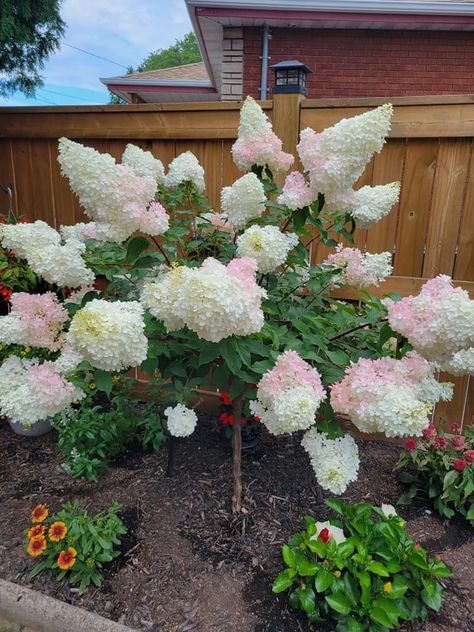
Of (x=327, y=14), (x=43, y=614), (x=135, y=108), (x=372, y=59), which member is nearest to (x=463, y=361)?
(x=43, y=614)

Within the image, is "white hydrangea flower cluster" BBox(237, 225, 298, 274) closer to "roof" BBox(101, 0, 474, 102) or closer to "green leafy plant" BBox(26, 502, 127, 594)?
"green leafy plant" BBox(26, 502, 127, 594)

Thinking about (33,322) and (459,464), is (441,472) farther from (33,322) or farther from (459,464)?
(33,322)

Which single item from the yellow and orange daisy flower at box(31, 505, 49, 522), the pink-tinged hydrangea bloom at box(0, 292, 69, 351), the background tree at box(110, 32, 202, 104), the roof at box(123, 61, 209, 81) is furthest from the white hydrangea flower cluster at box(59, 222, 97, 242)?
the background tree at box(110, 32, 202, 104)

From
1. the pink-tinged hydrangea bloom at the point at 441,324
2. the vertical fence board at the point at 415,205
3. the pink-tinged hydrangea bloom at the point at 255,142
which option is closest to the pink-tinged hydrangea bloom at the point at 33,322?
the pink-tinged hydrangea bloom at the point at 255,142

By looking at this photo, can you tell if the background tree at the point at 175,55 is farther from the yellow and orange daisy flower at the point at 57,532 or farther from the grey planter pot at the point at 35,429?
the yellow and orange daisy flower at the point at 57,532

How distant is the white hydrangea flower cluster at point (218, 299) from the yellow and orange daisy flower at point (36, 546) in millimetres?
1125

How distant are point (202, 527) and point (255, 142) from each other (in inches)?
61.7

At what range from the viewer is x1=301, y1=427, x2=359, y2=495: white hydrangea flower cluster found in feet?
4.82

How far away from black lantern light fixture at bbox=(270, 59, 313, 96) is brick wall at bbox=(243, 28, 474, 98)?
4.58m

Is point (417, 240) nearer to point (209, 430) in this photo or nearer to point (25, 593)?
point (209, 430)

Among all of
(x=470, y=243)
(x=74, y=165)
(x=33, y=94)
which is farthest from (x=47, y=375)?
(x=33, y=94)

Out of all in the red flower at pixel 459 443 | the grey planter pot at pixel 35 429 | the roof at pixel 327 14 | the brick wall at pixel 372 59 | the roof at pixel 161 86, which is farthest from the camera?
the roof at pixel 161 86

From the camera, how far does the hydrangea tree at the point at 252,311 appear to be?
3.93ft

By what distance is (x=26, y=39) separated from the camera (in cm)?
378
